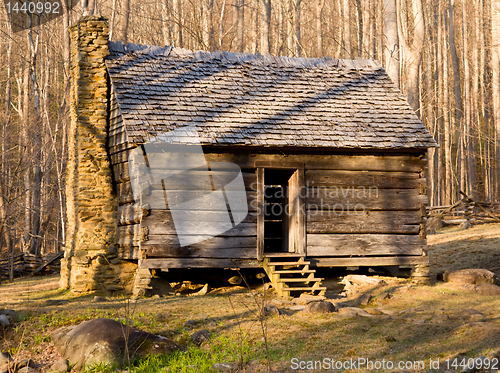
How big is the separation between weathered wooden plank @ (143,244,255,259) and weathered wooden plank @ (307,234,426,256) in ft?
4.48

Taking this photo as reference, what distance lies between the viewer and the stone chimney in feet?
33.8

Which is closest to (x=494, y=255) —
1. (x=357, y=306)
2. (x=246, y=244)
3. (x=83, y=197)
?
(x=357, y=306)

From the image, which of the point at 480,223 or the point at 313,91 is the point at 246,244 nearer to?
the point at 313,91

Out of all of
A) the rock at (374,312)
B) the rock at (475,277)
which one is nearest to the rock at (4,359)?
the rock at (374,312)

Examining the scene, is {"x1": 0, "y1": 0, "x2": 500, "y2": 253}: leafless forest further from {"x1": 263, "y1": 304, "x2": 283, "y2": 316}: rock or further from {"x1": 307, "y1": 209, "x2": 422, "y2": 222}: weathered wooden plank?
{"x1": 263, "y1": 304, "x2": 283, "y2": 316}: rock

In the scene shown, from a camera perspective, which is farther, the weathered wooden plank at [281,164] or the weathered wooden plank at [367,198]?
the weathered wooden plank at [367,198]

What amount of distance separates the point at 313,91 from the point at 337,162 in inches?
81.5

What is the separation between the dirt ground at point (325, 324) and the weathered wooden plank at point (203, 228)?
1.26 meters

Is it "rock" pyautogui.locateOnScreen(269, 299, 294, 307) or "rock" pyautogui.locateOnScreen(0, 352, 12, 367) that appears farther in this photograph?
"rock" pyautogui.locateOnScreen(269, 299, 294, 307)

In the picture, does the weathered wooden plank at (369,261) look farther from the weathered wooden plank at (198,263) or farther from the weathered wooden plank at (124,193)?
the weathered wooden plank at (124,193)

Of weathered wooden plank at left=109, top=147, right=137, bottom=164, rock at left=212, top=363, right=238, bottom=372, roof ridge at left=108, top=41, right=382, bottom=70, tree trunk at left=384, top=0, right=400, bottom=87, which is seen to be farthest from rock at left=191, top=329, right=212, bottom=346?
tree trunk at left=384, top=0, right=400, bottom=87

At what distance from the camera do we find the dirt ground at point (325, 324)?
5512 millimetres

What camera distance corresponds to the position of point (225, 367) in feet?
17.4

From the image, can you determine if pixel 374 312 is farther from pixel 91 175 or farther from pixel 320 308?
pixel 91 175
